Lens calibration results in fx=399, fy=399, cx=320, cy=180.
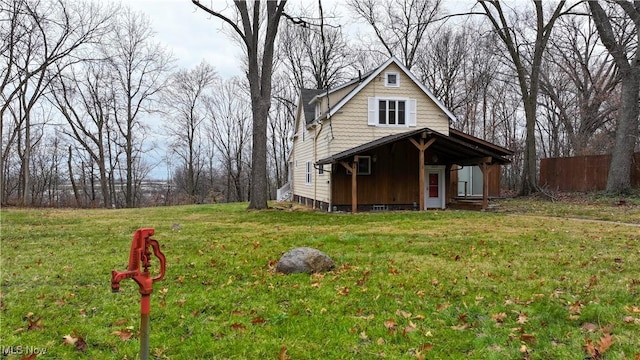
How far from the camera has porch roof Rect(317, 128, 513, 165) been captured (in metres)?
14.4

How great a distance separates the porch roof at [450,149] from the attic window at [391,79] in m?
2.65

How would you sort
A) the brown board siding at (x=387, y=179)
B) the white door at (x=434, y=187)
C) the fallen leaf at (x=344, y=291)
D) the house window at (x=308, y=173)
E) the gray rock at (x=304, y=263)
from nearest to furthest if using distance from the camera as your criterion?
the fallen leaf at (x=344, y=291) → the gray rock at (x=304, y=263) → the brown board siding at (x=387, y=179) → the white door at (x=434, y=187) → the house window at (x=308, y=173)

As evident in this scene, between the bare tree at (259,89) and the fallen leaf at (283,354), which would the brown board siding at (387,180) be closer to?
the bare tree at (259,89)

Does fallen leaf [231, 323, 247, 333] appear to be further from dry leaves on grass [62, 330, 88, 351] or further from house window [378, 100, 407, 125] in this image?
house window [378, 100, 407, 125]

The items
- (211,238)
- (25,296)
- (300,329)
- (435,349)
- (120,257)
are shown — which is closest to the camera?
(435,349)

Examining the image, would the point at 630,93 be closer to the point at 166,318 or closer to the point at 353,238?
the point at 353,238

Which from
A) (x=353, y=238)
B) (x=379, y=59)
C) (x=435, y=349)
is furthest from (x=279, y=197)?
(x=435, y=349)

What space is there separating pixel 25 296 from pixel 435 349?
466 centimetres

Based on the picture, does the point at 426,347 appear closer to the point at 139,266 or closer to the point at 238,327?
the point at 238,327

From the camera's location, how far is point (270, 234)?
378 inches

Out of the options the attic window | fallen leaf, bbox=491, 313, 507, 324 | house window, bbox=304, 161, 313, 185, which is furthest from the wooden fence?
fallen leaf, bbox=491, 313, 507, 324

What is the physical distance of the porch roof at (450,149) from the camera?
14.4 m

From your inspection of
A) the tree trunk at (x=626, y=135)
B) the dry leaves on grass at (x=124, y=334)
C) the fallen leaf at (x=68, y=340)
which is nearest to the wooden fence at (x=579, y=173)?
the tree trunk at (x=626, y=135)

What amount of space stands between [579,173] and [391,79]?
1221 centimetres
